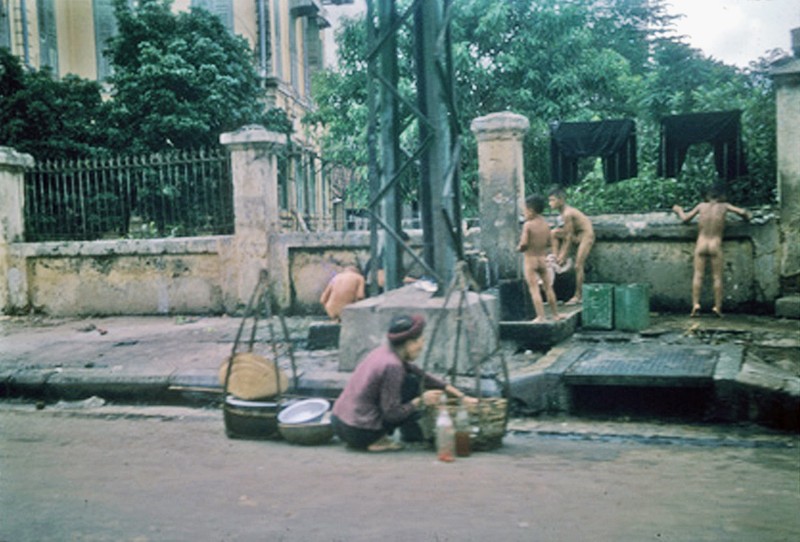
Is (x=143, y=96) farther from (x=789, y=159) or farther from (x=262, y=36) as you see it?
(x=789, y=159)

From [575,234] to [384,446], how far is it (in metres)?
5.54

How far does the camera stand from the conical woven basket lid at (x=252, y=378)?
6.15 metres

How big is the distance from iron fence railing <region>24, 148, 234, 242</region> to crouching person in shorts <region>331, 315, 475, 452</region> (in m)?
6.66

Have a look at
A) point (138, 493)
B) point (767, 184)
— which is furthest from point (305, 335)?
point (767, 184)

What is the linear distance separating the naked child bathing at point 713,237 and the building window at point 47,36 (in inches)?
532

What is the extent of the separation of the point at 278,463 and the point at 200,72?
13700 mm

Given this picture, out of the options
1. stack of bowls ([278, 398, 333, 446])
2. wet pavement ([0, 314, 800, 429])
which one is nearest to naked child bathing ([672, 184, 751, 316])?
wet pavement ([0, 314, 800, 429])

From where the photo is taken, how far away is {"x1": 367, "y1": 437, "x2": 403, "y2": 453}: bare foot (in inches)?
219

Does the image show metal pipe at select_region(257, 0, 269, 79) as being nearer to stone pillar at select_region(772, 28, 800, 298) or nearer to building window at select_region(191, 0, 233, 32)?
building window at select_region(191, 0, 233, 32)

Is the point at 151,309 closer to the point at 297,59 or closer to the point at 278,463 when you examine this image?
the point at 278,463

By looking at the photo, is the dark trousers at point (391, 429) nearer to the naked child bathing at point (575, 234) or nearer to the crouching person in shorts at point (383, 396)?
the crouching person in shorts at point (383, 396)

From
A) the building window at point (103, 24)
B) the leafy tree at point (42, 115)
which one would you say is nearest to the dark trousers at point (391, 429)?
the leafy tree at point (42, 115)

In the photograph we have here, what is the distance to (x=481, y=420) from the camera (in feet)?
18.0

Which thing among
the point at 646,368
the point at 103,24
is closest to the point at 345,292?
the point at 646,368
